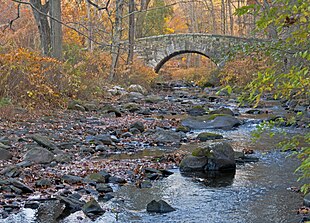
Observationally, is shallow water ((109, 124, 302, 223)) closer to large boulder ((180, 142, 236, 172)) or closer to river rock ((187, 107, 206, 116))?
large boulder ((180, 142, 236, 172))

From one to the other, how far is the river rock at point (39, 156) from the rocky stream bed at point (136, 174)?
1 centimetres

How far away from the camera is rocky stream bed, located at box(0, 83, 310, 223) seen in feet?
15.3

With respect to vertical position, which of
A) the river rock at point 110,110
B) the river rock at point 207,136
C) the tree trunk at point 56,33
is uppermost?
the tree trunk at point 56,33

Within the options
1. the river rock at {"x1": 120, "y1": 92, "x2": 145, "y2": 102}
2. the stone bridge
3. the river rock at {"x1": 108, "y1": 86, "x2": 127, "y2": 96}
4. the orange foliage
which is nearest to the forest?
the river rock at {"x1": 120, "y1": 92, "x2": 145, "y2": 102}

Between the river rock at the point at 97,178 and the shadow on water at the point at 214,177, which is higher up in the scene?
the river rock at the point at 97,178

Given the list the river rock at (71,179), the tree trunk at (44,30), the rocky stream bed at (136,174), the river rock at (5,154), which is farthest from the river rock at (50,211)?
the tree trunk at (44,30)

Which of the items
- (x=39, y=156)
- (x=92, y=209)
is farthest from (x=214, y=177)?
(x=39, y=156)

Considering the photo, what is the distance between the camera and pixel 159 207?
4793mm

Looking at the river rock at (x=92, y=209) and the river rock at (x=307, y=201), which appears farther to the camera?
the river rock at (x=307, y=201)

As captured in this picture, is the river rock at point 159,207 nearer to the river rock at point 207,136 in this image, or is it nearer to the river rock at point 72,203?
the river rock at point 72,203

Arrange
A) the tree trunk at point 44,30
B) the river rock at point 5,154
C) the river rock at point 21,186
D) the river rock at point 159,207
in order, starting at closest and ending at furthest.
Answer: the river rock at point 159,207 → the river rock at point 21,186 → the river rock at point 5,154 → the tree trunk at point 44,30

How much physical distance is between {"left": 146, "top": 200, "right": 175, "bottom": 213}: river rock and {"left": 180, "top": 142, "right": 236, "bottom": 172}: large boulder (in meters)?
1.67

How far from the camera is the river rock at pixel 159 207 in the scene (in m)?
4.78

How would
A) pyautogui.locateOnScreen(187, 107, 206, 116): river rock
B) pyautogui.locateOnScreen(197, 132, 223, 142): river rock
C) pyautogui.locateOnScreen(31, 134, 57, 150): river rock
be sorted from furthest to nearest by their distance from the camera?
pyautogui.locateOnScreen(187, 107, 206, 116): river rock → pyautogui.locateOnScreen(197, 132, 223, 142): river rock → pyautogui.locateOnScreen(31, 134, 57, 150): river rock
